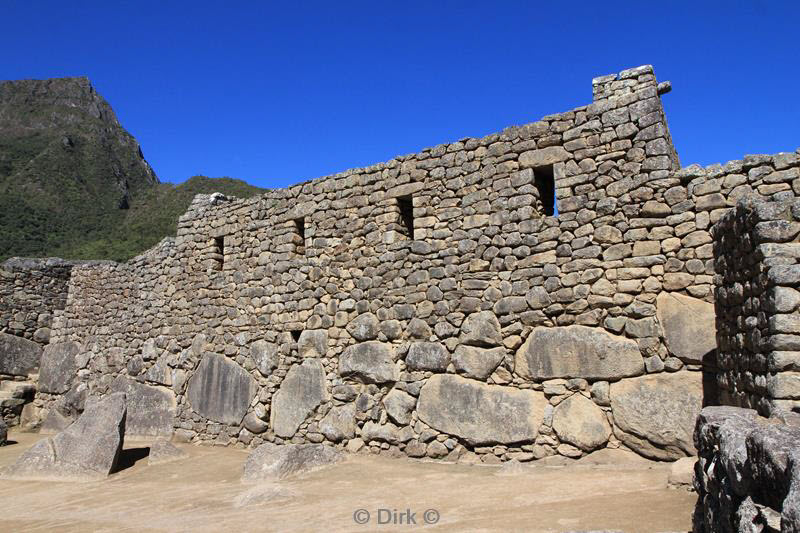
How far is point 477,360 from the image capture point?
7.23 metres

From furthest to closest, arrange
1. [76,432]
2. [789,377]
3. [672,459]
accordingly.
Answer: [76,432] → [672,459] → [789,377]

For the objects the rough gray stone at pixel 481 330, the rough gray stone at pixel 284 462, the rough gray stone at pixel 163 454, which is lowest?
the rough gray stone at pixel 163 454

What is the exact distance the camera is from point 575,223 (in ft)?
22.5

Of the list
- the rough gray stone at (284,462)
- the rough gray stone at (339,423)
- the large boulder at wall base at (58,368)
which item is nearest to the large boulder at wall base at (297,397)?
the rough gray stone at (339,423)

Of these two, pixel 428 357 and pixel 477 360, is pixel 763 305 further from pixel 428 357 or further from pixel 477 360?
pixel 428 357

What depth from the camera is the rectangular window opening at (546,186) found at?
7375mm

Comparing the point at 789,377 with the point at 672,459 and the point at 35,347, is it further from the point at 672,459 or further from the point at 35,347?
the point at 35,347

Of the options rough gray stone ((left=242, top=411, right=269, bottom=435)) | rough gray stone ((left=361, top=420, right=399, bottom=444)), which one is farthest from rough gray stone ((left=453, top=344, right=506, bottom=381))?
rough gray stone ((left=242, top=411, right=269, bottom=435))

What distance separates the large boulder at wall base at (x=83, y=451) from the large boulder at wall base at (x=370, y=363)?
3.24 m

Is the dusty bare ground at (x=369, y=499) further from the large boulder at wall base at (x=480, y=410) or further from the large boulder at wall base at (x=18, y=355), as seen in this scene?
the large boulder at wall base at (x=18, y=355)

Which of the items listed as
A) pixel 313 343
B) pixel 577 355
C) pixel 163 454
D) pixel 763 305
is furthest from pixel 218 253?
pixel 763 305

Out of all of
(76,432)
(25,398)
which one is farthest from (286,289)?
(25,398)

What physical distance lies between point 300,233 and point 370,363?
2.69 metres

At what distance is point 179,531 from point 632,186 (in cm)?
558
